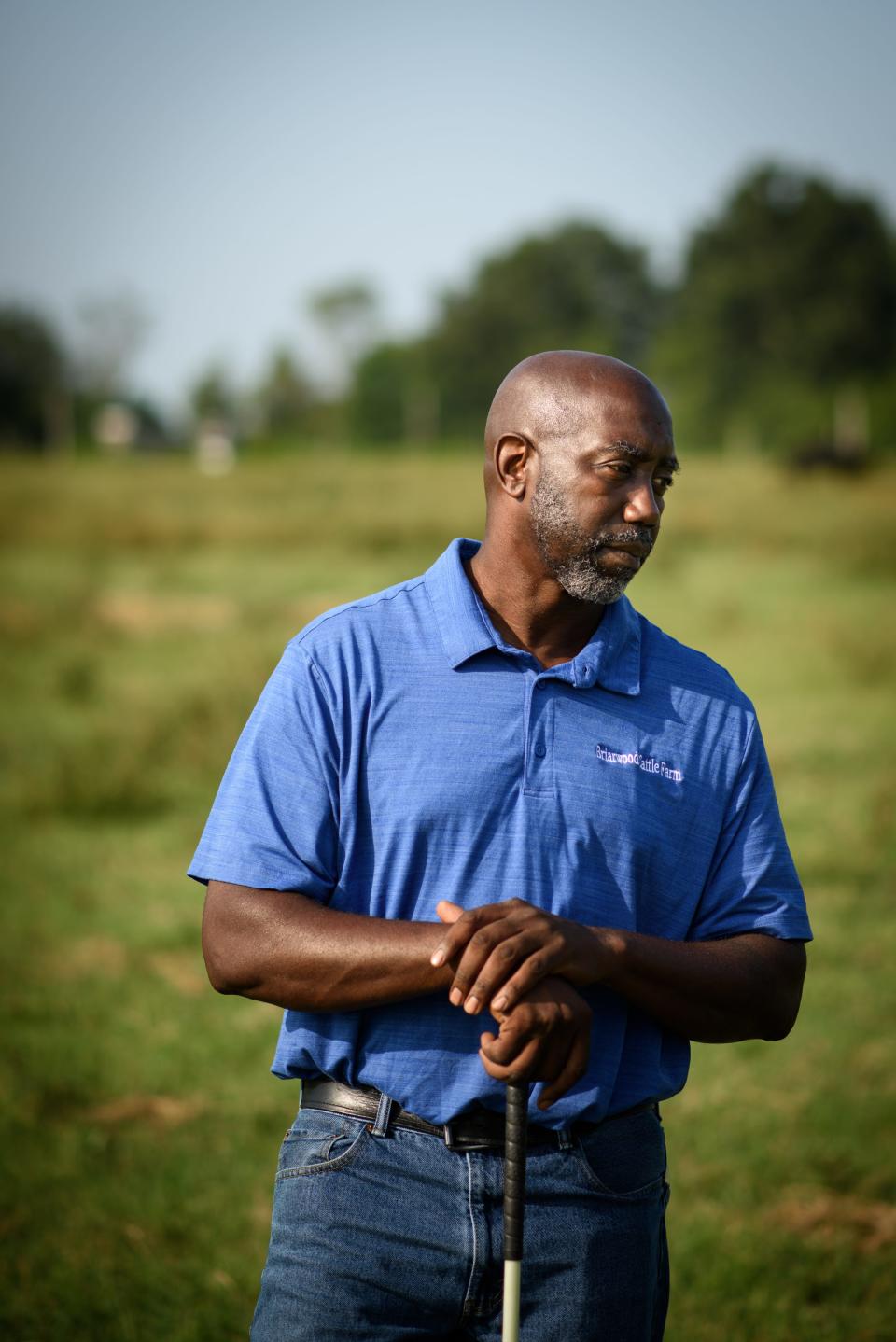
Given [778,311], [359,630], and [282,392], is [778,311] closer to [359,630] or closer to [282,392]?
[282,392]

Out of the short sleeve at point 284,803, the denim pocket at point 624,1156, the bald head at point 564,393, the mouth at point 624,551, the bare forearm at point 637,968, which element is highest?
the bald head at point 564,393

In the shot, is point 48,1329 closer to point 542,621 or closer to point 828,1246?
point 828,1246

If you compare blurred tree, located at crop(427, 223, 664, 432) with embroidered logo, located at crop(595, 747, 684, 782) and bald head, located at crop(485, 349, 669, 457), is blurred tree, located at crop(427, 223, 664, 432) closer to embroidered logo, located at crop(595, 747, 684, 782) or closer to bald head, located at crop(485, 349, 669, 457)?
bald head, located at crop(485, 349, 669, 457)

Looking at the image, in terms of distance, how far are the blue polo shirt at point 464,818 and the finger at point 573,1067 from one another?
0.13 metres

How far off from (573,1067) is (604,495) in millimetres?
887

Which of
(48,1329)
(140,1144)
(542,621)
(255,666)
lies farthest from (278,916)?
(255,666)

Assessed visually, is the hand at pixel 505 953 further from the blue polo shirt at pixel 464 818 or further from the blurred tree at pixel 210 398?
the blurred tree at pixel 210 398

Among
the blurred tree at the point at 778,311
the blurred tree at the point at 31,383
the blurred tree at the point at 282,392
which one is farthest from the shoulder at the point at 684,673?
the blurred tree at the point at 282,392

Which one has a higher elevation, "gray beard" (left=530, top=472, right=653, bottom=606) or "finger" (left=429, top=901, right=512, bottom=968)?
"gray beard" (left=530, top=472, right=653, bottom=606)

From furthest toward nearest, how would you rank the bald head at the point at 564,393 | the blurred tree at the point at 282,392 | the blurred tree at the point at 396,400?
the blurred tree at the point at 282,392 < the blurred tree at the point at 396,400 < the bald head at the point at 564,393

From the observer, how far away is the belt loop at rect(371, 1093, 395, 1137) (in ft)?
6.91

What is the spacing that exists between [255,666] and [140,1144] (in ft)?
24.0

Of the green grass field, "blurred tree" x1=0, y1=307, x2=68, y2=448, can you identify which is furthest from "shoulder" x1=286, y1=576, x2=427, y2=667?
"blurred tree" x1=0, y1=307, x2=68, y2=448

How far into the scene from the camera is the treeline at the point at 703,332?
54125 millimetres
